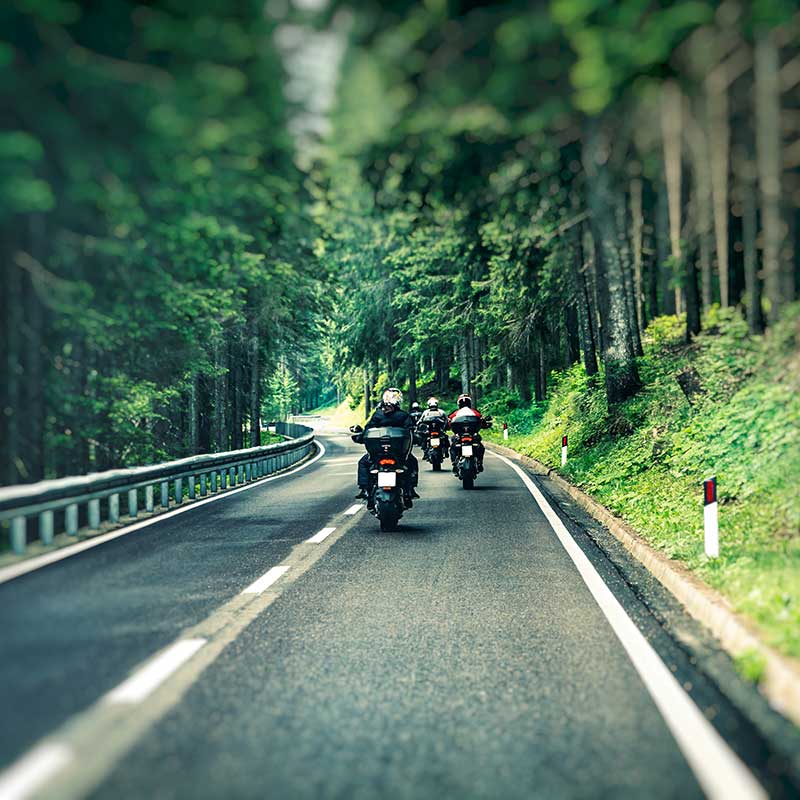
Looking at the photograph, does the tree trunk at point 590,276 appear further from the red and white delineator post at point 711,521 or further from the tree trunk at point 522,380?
the red and white delineator post at point 711,521

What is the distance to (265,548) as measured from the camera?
10203 millimetres

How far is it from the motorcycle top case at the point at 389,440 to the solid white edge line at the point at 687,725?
200 inches

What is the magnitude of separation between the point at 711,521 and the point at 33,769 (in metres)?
6.69

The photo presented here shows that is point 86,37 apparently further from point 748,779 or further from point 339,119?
point 748,779

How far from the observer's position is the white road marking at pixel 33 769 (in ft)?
11.5

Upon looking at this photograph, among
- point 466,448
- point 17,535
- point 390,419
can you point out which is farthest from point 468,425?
point 17,535

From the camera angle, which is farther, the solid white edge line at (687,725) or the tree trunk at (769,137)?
the tree trunk at (769,137)

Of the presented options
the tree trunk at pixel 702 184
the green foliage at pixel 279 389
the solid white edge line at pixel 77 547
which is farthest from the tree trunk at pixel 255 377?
the tree trunk at pixel 702 184

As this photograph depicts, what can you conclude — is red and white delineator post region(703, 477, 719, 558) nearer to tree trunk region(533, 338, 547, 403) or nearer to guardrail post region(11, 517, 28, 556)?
guardrail post region(11, 517, 28, 556)

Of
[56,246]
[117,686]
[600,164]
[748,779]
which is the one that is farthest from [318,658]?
[600,164]

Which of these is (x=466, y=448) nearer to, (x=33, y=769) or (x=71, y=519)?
(x=71, y=519)

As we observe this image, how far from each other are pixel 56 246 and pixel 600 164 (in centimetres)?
660

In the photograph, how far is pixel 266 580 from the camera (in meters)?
8.23

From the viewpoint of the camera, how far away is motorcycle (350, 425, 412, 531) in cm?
1189
